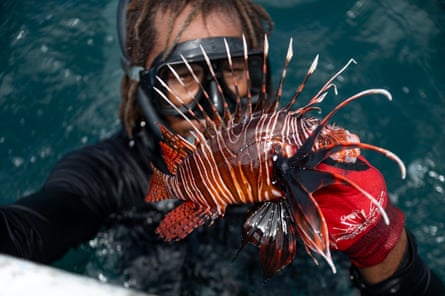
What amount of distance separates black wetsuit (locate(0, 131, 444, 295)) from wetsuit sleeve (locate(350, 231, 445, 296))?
7 centimetres

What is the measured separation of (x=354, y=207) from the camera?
1.67m

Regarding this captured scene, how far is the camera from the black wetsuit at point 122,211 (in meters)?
2.46

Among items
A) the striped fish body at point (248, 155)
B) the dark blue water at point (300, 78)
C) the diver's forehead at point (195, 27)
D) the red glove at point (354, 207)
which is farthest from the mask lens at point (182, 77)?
the dark blue water at point (300, 78)

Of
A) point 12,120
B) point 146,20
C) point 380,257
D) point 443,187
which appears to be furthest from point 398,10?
point 12,120

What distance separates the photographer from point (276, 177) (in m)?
1.35

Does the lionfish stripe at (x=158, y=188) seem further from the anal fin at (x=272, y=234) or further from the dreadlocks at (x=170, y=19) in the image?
the dreadlocks at (x=170, y=19)

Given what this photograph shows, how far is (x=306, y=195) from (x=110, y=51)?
532 cm

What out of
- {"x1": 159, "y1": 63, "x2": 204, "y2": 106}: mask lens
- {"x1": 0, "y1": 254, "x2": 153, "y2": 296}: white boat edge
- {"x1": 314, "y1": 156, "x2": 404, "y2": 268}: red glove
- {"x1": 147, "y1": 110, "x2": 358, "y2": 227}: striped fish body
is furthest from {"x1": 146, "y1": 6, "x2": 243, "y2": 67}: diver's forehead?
{"x1": 0, "y1": 254, "x2": 153, "y2": 296}: white boat edge

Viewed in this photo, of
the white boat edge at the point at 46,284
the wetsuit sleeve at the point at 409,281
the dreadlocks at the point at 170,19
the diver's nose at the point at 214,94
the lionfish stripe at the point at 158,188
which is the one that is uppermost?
the white boat edge at the point at 46,284

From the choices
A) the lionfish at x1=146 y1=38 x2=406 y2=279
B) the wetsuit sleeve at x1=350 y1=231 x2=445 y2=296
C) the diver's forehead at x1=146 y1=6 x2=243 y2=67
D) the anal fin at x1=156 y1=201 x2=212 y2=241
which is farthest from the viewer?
the diver's forehead at x1=146 y1=6 x2=243 y2=67

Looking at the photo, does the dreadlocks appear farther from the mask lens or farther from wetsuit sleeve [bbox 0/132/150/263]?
wetsuit sleeve [bbox 0/132/150/263]

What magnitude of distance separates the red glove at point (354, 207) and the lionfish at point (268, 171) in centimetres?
16

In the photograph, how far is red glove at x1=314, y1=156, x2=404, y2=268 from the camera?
160 cm

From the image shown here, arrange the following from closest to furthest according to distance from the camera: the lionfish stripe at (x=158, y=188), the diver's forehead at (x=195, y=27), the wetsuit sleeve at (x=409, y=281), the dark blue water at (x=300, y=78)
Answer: the lionfish stripe at (x=158, y=188), the wetsuit sleeve at (x=409, y=281), the diver's forehead at (x=195, y=27), the dark blue water at (x=300, y=78)
